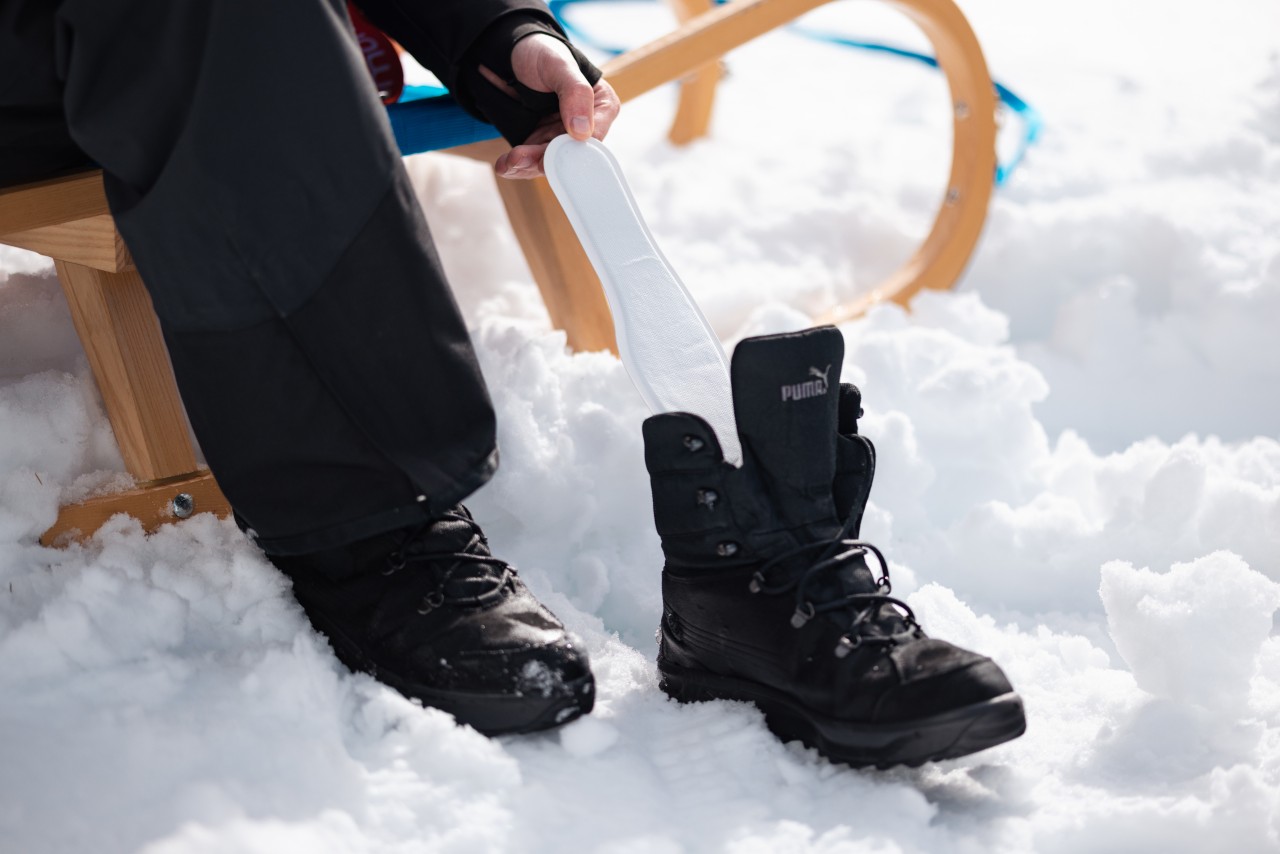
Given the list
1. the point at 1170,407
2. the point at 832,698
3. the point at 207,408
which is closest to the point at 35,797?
the point at 207,408

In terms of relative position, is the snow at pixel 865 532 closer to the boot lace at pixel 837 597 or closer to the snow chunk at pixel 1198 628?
the snow chunk at pixel 1198 628

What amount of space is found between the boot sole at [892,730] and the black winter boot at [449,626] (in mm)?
156

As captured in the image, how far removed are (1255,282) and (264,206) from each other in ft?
5.53

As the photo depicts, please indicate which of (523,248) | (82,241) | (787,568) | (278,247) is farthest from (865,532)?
(82,241)

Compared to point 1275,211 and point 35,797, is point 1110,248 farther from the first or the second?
point 35,797

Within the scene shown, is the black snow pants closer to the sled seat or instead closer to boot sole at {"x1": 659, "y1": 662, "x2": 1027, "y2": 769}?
the sled seat

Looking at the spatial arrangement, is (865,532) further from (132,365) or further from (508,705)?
(132,365)

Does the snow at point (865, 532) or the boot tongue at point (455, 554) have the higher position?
the boot tongue at point (455, 554)

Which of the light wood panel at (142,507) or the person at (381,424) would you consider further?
the light wood panel at (142,507)

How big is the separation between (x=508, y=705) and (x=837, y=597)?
0.29m

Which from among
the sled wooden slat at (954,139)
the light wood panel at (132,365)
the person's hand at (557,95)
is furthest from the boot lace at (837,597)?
the sled wooden slat at (954,139)

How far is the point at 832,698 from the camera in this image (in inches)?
35.6

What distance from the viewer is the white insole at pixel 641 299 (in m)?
1.09

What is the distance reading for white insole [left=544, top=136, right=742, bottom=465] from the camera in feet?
3.57
